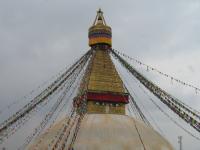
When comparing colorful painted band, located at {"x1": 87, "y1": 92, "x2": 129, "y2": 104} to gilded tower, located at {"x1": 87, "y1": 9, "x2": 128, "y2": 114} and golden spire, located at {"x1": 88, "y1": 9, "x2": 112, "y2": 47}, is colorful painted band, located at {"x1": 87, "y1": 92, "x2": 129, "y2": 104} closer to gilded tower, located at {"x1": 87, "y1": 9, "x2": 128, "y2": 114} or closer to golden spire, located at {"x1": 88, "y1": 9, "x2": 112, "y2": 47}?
gilded tower, located at {"x1": 87, "y1": 9, "x2": 128, "y2": 114}

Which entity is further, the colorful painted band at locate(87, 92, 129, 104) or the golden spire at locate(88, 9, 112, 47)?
the golden spire at locate(88, 9, 112, 47)

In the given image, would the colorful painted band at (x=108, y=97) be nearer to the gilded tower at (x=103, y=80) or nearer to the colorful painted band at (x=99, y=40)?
the gilded tower at (x=103, y=80)

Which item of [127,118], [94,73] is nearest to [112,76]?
[94,73]

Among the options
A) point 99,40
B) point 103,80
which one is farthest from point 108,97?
point 99,40

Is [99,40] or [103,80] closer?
[103,80]

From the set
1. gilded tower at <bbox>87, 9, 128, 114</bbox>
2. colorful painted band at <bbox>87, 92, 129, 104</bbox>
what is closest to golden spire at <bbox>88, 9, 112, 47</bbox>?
gilded tower at <bbox>87, 9, 128, 114</bbox>

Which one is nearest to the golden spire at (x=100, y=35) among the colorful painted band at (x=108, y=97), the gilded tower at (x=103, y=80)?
the gilded tower at (x=103, y=80)

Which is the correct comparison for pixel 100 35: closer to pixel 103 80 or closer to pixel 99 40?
pixel 99 40

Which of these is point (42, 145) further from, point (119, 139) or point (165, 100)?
point (165, 100)

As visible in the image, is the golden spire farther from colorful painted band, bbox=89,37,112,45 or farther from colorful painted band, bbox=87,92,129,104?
colorful painted band, bbox=87,92,129,104

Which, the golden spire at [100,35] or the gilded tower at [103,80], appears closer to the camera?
the gilded tower at [103,80]

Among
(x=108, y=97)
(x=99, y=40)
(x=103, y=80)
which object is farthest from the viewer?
(x=99, y=40)

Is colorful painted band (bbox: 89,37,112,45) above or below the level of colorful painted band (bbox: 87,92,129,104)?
above

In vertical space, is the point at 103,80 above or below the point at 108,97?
above
